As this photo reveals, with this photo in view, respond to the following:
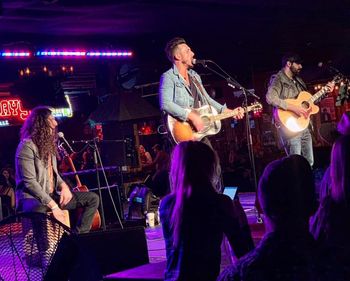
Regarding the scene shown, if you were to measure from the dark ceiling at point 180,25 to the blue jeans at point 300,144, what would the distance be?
9.58 ft

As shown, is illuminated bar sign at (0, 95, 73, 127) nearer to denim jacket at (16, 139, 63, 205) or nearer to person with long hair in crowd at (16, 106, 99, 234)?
person with long hair in crowd at (16, 106, 99, 234)

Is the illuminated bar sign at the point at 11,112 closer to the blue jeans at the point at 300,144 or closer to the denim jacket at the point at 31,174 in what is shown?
the blue jeans at the point at 300,144

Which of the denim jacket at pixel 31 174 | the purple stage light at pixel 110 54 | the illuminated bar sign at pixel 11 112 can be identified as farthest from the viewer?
the illuminated bar sign at pixel 11 112

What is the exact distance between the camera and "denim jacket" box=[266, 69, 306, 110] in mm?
7742

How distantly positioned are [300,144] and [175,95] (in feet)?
7.91

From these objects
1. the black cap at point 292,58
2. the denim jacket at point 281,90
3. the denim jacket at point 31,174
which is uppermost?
the black cap at point 292,58

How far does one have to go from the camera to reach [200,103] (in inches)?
246

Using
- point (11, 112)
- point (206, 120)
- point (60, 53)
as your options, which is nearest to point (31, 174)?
point (206, 120)

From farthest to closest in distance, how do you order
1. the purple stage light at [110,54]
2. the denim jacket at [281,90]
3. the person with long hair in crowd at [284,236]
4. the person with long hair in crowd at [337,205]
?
the purple stage light at [110,54] < the denim jacket at [281,90] < the person with long hair in crowd at [337,205] < the person with long hair in crowd at [284,236]

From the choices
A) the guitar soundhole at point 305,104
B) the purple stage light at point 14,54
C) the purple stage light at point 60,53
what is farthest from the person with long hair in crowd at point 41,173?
the purple stage light at point 60,53

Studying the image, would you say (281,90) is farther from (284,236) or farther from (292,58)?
(284,236)

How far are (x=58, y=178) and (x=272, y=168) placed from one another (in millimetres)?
4388

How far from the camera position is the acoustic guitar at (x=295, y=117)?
7.75 meters

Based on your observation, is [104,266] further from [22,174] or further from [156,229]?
[156,229]
